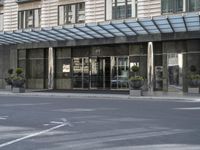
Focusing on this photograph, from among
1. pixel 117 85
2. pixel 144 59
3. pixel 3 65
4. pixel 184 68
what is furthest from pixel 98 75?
pixel 3 65

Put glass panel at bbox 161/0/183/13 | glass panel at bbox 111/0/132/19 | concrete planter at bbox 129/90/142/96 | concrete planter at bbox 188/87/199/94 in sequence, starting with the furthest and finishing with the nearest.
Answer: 1. glass panel at bbox 111/0/132/19
2. glass panel at bbox 161/0/183/13
3. concrete planter at bbox 188/87/199/94
4. concrete planter at bbox 129/90/142/96

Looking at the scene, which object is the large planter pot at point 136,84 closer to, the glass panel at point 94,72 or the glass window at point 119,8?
the glass window at point 119,8

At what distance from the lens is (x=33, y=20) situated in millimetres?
40438

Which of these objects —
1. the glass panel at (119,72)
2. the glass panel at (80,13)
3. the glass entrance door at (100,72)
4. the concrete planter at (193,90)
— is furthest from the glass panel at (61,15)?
the concrete planter at (193,90)

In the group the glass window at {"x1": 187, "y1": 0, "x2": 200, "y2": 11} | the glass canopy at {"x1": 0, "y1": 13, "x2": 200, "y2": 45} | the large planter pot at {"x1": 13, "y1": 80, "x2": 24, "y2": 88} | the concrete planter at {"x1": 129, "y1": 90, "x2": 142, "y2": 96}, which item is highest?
the glass window at {"x1": 187, "y1": 0, "x2": 200, "y2": 11}

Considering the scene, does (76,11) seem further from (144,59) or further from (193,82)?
(193,82)

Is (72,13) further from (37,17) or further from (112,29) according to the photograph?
(112,29)

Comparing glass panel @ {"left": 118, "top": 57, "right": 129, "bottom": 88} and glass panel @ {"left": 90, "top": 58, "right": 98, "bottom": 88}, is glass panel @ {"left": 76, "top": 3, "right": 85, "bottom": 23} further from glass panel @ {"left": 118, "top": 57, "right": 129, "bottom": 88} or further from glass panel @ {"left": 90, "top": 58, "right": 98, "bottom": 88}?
glass panel @ {"left": 118, "top": 57, "right": 129, "bottom": 88}

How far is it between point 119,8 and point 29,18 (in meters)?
10.8

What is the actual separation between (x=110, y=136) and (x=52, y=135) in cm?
152

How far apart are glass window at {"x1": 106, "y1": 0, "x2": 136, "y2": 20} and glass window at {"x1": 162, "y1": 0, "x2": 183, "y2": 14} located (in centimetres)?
278

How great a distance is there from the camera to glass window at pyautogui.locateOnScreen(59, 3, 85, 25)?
121ft

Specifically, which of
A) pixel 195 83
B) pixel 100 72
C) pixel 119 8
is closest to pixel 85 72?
pixel 100 72

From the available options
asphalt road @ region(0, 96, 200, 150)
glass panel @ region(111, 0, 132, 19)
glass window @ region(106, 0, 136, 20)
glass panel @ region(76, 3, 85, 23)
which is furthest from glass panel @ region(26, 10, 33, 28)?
asphalt road @ region(0, 96, 200, 150)
